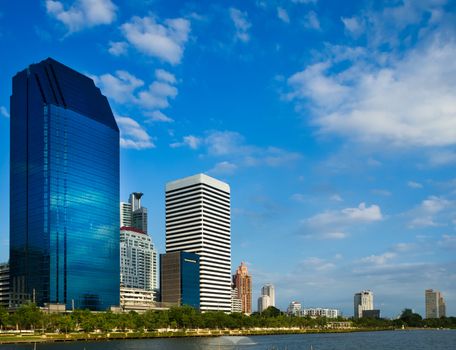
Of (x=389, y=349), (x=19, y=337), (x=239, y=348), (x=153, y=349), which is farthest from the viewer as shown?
(x=19, y=337)

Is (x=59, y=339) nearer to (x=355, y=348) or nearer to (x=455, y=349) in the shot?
(x=355, y=348)

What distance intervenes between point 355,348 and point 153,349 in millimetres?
62743

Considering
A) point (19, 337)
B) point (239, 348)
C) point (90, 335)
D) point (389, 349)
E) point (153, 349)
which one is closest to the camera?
point (153, 349)

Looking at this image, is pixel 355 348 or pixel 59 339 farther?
pixel 59 339

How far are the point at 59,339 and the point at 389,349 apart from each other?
344 feet

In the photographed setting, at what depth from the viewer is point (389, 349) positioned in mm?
170375

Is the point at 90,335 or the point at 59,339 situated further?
the point at 90,335

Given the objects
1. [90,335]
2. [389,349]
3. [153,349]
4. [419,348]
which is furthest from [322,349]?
[90,335]

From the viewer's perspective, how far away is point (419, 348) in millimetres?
178375

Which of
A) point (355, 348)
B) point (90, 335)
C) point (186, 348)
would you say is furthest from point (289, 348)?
point (90, 335)

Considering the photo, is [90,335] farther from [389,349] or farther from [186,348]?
[389,349]

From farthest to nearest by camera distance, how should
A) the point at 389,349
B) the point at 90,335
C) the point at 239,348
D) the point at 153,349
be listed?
1. the point at 90,335
2. the point at 389,349
3. the point at 239,348
4. the point at 153,349

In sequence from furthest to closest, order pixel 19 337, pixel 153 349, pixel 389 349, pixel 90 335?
pixel 90 335 < pixel 19 337 < pixel 389 349 < pixel 153 349

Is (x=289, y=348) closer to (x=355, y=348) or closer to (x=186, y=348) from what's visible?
(x=355, y=348)
